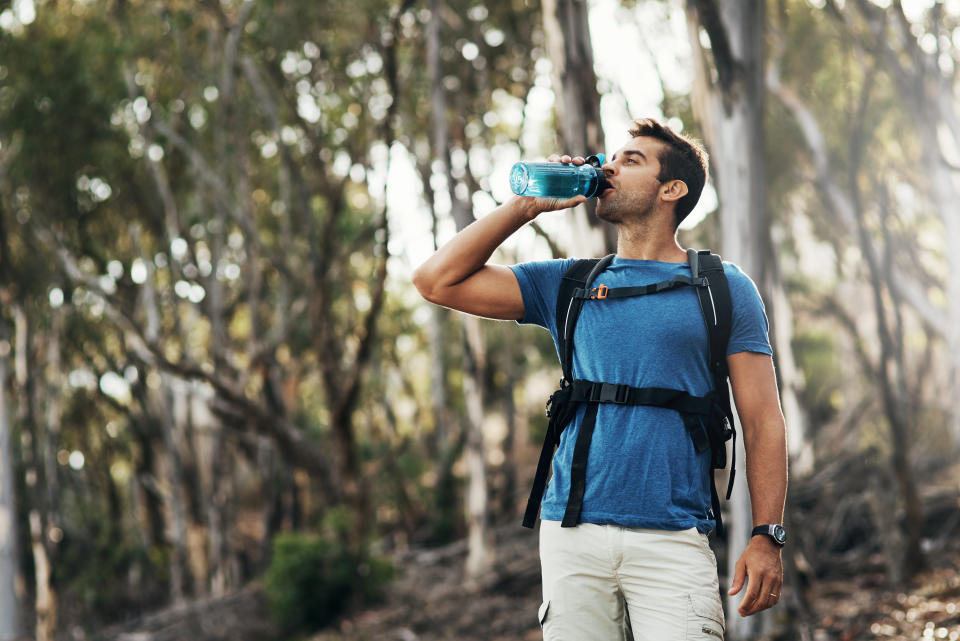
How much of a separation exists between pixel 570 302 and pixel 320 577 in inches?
372

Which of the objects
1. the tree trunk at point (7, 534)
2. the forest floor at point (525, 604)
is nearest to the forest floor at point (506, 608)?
the forest floor at point (525, 604)

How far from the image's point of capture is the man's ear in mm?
2711

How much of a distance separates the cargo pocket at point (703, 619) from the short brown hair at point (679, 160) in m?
0.99

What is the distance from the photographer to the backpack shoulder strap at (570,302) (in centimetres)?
264

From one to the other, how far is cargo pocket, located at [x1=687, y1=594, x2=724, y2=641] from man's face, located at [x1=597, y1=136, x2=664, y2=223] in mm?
991

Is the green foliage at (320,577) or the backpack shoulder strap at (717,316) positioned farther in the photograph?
the green foliage at (320,577)

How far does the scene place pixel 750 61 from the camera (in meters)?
5.91

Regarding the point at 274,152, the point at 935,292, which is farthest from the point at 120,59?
the point at 935,292

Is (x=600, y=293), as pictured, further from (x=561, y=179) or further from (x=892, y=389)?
(x=892, y=389)

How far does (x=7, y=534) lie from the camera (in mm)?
16938

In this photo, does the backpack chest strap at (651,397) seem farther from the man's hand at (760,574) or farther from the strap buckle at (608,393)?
the man's hand at (760,574)

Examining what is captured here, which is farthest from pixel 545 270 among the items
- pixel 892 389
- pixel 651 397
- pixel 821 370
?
pixel 821 370

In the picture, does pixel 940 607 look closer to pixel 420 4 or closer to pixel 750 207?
pixel 750 207

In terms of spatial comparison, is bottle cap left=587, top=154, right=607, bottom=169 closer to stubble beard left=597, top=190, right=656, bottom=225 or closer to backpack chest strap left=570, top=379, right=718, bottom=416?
stubble beard left=597, top=190, right=656, bottom=225
